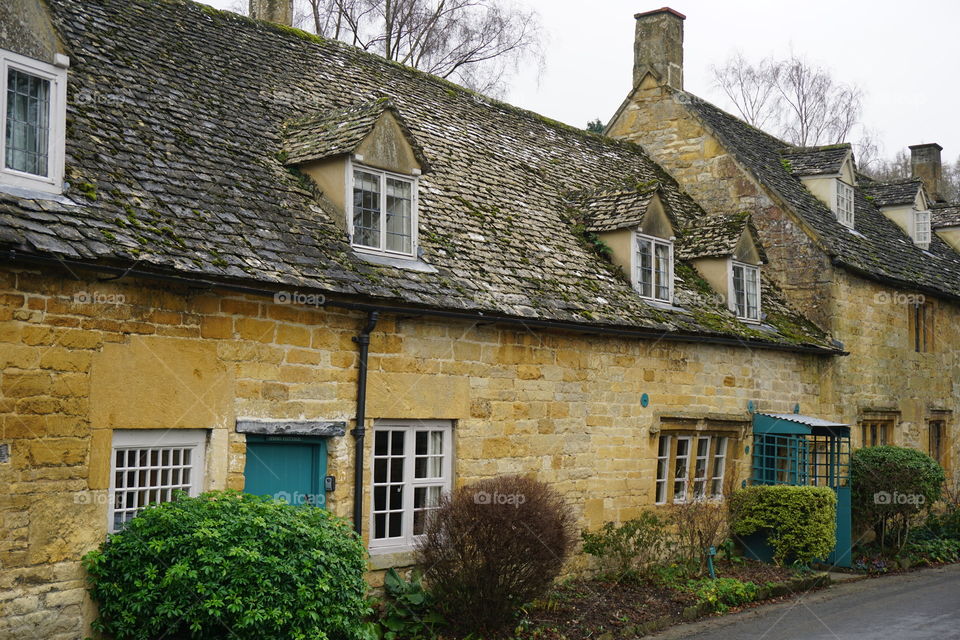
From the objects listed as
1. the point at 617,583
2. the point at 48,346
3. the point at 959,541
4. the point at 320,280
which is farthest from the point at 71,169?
the point at 959,541

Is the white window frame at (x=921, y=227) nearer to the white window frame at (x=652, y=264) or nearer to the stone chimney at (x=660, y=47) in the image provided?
the stone chimney at (x=660, y=47)

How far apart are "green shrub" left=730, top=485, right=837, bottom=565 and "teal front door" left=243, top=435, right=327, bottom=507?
781cm

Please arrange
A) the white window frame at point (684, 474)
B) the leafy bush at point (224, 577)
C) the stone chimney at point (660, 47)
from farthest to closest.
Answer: the stone chimney at point (660, 47) → the white window frame at point (684, 474) → the leafy bush at point (224, 577)

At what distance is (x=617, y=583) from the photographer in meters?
13.1

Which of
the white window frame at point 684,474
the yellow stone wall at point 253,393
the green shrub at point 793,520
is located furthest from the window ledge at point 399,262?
the green shrub at point 793,520

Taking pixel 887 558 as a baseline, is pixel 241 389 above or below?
above

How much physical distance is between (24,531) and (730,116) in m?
18.7

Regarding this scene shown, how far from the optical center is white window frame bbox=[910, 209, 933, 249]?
909 inches

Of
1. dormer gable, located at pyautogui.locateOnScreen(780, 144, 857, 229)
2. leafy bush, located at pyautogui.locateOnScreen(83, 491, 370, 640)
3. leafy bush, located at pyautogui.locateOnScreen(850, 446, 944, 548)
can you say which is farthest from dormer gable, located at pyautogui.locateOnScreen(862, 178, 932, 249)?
leafy bush, located at pyautogui.locateOnScreen(83, 491, 370, 640)

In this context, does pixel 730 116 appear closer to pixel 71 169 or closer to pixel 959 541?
pixel 959 541

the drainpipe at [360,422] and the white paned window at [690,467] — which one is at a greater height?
the drainpipe at [360,422]

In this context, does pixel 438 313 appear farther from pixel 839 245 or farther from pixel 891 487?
pixel 839 245

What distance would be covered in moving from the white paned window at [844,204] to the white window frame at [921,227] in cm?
288

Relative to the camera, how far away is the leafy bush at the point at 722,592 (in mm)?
12555
